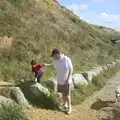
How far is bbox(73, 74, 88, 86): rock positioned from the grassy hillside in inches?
45.3

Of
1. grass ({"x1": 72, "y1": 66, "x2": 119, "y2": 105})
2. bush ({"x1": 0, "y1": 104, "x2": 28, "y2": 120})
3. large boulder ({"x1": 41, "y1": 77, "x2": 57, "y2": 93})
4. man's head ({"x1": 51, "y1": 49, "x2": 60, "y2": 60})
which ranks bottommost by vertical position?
grass ({"x1": 72, "y1": 66, "x2": 119, "y2": 105})

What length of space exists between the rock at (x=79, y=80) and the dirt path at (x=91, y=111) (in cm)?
77

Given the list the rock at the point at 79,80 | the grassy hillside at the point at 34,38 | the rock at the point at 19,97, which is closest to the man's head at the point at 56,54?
the rock at the point at 19,97

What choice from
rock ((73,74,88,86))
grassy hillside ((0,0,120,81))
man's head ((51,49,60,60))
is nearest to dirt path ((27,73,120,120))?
rock ((73,74,88,86))

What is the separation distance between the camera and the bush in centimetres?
1085

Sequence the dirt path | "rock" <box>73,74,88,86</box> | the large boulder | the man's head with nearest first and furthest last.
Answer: the dirt path
the man's head
the large boulder
"rock" <box>73,74,88,86</box>

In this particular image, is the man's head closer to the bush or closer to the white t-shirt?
the white t-shirt

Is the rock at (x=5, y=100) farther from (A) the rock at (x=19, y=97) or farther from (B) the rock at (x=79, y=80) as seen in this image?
(B) the rock at (x=79, y=80)

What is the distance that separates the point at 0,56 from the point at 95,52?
17.2 metres

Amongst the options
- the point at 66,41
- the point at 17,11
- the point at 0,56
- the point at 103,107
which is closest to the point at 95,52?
the point at 66,41

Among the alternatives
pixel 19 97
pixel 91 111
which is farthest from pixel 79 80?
pixel 19 97

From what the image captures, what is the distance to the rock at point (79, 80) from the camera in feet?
60.7

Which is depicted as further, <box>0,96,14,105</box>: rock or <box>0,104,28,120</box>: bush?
<box>0,96,14,105</box>: rock

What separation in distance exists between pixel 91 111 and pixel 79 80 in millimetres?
4322
